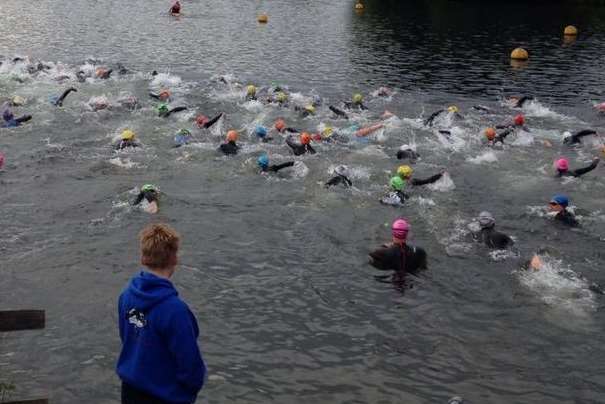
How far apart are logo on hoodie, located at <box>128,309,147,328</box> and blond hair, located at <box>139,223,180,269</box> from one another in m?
0.39

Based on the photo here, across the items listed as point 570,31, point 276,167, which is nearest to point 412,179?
point 276,167

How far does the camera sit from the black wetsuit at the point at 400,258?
42.7 ft

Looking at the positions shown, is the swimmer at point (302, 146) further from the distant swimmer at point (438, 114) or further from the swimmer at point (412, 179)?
the distant swimmer at point (438, 114)

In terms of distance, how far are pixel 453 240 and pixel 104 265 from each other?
7950mm

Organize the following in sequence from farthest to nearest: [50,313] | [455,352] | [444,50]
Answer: [444,50] → [50,313] → [455,352]

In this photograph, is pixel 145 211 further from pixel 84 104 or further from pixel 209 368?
pixel 84 104

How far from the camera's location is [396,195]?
56.2 ft

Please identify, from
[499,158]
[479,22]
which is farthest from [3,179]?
[479,22]

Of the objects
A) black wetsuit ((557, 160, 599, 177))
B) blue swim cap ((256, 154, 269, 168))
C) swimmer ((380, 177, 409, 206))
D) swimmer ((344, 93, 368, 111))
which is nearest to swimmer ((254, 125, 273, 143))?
blue swim cap ((256, 154, 269, 168))

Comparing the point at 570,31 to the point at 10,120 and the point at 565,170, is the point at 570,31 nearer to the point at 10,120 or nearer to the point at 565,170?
the point at 565,170

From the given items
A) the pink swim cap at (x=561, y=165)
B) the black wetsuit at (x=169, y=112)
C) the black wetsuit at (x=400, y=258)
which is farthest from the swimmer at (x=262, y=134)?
the black wetsuit at (x=400, y=258)

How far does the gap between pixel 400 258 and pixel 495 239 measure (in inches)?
107

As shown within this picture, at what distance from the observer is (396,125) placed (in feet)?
81.5

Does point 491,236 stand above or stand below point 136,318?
below
